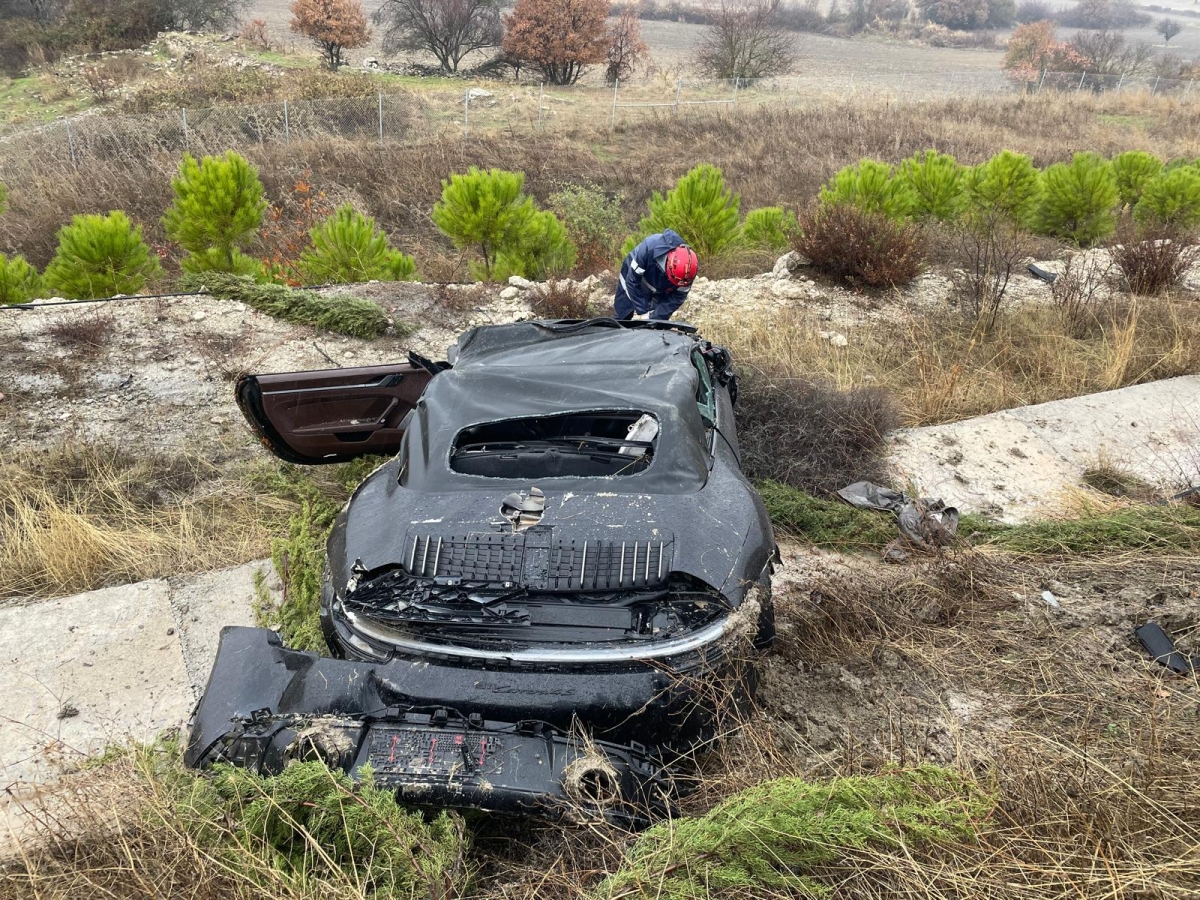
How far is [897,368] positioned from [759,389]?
190 cm

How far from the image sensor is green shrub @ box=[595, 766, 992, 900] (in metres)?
1.80

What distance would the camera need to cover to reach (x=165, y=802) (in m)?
2.01

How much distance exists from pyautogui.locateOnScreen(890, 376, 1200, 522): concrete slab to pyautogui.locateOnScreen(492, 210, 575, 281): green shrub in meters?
5.27

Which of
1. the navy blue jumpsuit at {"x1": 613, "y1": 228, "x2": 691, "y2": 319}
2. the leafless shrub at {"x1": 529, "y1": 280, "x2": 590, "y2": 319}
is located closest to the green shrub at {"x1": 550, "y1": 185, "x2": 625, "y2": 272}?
the leafless shrub at {"x1": 529, "y1": 280, "x2": 590, "y2": 319}

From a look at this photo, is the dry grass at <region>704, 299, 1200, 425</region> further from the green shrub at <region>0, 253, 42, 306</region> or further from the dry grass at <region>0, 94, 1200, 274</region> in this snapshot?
the green shrub at <region>0, 253, 42, 306</region>

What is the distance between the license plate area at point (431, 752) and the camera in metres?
2.03

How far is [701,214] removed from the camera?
32.2ft

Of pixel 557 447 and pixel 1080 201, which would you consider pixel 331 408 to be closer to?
pixel 557 447

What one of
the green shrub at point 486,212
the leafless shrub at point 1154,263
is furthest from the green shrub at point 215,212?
the leafless shrub at point 1154,263

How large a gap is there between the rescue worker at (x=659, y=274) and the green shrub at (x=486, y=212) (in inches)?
147

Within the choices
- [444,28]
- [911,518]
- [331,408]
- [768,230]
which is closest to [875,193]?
[768,230]

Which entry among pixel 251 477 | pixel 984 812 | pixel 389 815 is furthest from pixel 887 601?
pixel 251 477

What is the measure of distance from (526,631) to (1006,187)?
439 inches

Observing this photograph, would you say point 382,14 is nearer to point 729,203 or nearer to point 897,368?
point 729,203
